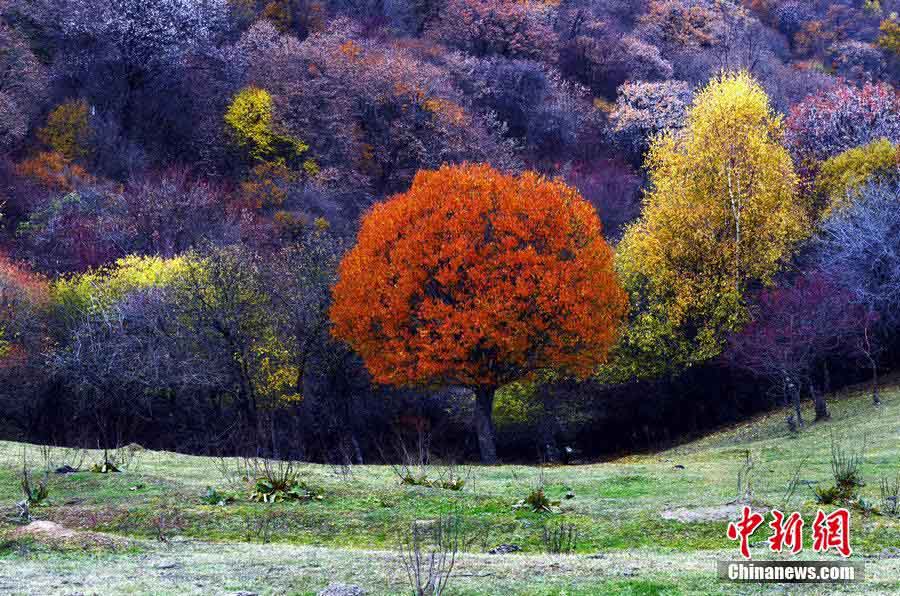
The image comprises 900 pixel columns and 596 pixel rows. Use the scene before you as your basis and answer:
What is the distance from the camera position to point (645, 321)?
42781 millimetres

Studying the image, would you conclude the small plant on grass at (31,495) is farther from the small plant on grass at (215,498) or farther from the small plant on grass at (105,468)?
the small plant on grass at (215,498)

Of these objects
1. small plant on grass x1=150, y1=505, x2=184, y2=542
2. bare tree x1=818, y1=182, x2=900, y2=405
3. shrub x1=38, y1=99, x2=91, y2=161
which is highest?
shrub x1=38, y1=99, x2=91, y2=161

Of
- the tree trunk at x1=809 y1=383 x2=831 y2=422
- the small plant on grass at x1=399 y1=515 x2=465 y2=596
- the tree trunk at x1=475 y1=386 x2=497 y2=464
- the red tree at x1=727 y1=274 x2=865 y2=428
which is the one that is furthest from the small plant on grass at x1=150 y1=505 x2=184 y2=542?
the tree trunk at x1=809 y1=383 x2=831 y2=422

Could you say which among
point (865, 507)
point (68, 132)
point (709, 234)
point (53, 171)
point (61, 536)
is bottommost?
point (61, 536)

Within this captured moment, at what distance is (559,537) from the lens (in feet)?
50.3

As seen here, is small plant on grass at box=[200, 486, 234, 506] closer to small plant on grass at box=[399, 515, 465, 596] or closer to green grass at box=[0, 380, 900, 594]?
green grass at box=[0, 380, 900, 594]

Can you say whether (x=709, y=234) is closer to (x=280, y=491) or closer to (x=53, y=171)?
(x=280, y=491)

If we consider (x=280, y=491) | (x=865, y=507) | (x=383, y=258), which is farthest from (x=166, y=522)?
(x=383, y=258)

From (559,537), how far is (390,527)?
2.83 m

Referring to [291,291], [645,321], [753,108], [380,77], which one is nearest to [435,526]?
[291,291]

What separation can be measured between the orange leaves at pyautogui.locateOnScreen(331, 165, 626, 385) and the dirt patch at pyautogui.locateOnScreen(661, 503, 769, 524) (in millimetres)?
16910

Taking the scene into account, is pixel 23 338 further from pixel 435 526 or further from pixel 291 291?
pixel 435 526

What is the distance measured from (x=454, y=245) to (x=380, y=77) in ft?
121

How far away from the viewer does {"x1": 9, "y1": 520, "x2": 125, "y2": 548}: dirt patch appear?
13.8 metres
